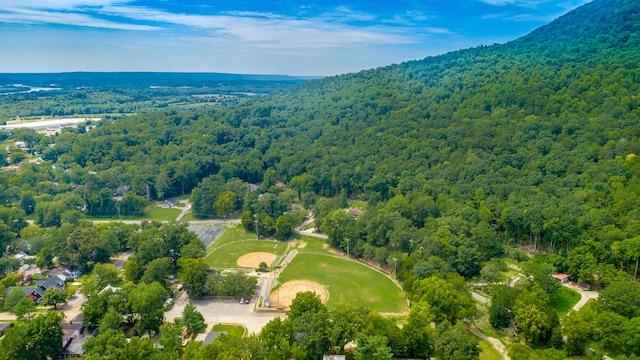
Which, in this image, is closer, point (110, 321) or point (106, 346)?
point (106, 346)

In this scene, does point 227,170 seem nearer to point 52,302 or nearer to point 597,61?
point 52,302

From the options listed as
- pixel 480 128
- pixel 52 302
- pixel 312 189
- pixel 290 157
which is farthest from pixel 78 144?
pixel 480 128

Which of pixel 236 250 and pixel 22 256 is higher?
pixel 236 250

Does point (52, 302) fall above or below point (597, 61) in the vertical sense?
below

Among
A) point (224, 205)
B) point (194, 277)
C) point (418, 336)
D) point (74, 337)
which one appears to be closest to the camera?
point (418, 336)

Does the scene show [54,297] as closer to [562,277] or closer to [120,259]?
[120,259]

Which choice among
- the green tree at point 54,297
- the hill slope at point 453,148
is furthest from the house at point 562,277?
the green tree at point 54,297

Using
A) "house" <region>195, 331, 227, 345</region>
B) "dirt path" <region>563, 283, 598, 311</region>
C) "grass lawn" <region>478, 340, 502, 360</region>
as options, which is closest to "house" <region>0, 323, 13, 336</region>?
"house" <region>195, 331, 227, 345</region>

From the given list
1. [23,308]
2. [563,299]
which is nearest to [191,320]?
[23,308]
